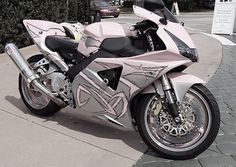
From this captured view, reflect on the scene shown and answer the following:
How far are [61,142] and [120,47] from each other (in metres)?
1.18

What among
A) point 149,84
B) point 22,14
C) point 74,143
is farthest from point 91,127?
point 22,14

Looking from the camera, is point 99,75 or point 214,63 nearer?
point 99,75

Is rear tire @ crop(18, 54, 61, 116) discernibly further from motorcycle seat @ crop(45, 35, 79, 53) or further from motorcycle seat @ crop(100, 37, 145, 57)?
motorcycle seat @ crop(100, 37, 145, 57)

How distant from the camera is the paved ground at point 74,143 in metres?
3.77

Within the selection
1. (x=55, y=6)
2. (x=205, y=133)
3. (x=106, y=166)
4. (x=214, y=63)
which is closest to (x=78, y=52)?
(x=106, y=166)

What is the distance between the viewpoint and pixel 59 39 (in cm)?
451

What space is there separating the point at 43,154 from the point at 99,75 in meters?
0.94

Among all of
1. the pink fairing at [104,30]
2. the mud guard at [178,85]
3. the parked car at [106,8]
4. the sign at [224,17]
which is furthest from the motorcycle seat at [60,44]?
the parked car at [106,8]

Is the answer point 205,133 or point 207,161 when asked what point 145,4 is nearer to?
point 205,133

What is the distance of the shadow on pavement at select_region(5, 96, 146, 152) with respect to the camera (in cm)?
430

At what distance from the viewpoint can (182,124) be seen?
385 cm

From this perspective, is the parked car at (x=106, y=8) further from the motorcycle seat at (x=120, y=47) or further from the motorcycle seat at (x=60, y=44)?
the motorcycle seat at (x=120, y=47)

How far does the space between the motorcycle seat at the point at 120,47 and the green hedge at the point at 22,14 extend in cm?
447

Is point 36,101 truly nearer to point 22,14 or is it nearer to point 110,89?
point 110,89
